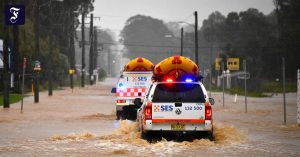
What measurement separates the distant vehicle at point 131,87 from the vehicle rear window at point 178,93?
9653 millimetres

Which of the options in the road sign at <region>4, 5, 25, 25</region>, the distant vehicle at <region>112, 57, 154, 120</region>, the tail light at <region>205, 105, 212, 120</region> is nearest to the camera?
the tail light at <region>205, 105, 212, 120</region>

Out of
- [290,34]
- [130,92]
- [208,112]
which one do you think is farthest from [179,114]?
[290,34]

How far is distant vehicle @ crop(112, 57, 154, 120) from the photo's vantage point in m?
26.5

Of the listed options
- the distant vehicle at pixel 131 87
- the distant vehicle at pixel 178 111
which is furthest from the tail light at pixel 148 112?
the distant vehicle at pixel 131 87

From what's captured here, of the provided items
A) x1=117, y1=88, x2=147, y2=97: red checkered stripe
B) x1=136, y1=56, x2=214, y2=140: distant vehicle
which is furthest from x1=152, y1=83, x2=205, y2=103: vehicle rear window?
x1=117, y1=88, x2=147, y2=97: red checkered stripe

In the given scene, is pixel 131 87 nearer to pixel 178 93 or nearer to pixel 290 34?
pixel 178 93

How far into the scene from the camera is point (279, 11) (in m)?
→ 107

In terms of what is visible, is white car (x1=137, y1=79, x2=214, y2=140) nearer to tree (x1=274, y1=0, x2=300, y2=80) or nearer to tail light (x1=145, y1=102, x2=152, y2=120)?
tail light (x1=145, y1=102, x2=152, y2=120)

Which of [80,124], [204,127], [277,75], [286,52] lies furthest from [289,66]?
[204,127]

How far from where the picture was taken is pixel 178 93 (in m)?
16.5

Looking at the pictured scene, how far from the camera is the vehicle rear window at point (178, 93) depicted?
16.4 meters

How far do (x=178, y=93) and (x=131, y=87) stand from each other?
10441 mm

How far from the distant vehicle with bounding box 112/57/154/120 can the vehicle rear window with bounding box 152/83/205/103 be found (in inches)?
380

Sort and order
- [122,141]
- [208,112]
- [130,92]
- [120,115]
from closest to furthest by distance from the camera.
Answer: [208,112], [122,141], [130,92], [120,115]
